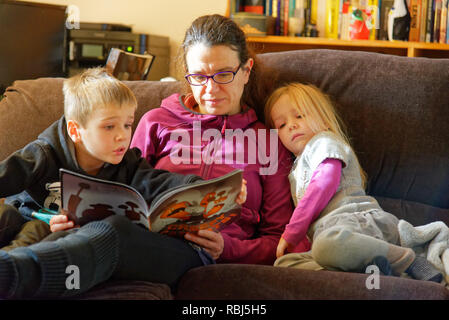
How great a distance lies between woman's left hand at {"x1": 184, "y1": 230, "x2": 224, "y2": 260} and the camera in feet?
4.50

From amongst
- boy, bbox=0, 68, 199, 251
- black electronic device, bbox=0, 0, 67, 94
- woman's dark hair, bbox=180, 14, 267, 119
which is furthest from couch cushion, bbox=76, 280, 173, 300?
black electronic device, bbox=0, 0, 67, 94

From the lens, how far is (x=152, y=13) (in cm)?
359

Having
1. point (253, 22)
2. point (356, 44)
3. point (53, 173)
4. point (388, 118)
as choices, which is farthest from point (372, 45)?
point (53, 173)

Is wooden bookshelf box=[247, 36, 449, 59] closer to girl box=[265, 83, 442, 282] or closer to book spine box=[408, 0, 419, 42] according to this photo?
book spine box=[408, 0, 419, 42]

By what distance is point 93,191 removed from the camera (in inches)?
47.3

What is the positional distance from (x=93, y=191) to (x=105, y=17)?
2667 mm

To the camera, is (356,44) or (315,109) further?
(356,44)

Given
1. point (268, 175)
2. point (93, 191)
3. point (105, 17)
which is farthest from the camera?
point (105, 17)

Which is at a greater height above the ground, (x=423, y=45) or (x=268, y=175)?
(x=423, y=45)

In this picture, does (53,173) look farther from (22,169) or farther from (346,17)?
(346,17)

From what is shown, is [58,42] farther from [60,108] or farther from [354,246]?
[354,246]

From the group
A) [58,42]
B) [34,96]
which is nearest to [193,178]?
[34,96]

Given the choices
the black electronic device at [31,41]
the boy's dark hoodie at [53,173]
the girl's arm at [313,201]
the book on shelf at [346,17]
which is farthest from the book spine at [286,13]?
the boy's dark hoodie at [53,173]

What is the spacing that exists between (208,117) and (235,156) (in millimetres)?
139
